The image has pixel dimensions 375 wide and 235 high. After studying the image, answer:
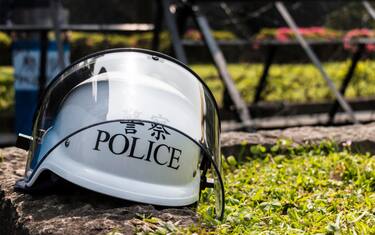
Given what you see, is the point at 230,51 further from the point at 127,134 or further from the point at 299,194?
the point at 127,134

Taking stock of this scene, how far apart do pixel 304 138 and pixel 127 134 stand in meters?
1.54

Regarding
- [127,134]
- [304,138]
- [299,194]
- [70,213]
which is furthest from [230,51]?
[70,213]

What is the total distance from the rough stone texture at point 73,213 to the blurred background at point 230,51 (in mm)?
3091

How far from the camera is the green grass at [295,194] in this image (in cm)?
224

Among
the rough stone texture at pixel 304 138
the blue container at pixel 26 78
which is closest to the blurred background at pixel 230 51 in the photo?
the blue container at pixel 26 78

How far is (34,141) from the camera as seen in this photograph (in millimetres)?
2590

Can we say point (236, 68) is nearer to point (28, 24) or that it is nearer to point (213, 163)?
point (28, 24)

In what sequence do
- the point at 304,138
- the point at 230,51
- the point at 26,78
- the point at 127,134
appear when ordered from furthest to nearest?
1. the point at 230,51
2. the point at 26,78
3. the point at 304,138
4. the point at 127,134

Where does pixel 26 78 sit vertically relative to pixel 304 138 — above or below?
below

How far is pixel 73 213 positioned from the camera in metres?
2.27

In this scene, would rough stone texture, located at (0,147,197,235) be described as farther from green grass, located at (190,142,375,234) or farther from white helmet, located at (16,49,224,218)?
green grass, located at (190,142,375,234)

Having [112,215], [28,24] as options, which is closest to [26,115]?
[28,24]

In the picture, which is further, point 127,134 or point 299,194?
point 299,194

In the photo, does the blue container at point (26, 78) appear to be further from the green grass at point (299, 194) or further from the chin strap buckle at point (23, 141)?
the chin strap buckle at point (23, 141)
